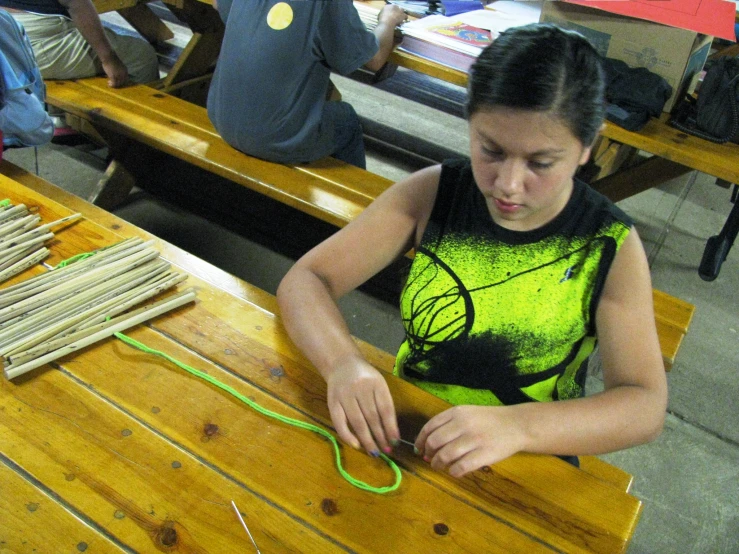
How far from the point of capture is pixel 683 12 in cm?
219

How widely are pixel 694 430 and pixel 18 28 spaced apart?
2.94m

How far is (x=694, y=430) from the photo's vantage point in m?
2.58

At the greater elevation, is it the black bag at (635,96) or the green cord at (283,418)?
the black bag at (635,96)

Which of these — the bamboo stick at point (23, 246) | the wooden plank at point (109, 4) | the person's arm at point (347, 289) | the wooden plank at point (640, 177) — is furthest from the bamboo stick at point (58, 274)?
the wooden plank at point (109, 4)

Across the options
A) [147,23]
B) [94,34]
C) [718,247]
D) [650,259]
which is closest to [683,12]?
[718,247]

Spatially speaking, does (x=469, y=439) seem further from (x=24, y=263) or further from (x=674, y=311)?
(x=674, y=311)

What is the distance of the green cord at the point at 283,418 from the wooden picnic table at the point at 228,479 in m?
0.01

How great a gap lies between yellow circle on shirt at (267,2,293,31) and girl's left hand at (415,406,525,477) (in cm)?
174

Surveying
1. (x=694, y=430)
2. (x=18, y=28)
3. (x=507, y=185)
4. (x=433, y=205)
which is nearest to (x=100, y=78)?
(x=18, y=28)

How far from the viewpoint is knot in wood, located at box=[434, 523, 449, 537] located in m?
1.01

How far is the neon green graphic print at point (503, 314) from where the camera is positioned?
1274mm

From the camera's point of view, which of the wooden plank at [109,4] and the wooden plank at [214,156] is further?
the wooden plank at [109,4]

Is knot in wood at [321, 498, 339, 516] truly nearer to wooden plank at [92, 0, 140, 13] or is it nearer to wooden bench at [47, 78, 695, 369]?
wooden bench at [47, 78, 695, 369]

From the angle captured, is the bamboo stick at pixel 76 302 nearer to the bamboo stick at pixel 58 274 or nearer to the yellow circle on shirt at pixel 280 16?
the bamboo stick at pixel 58 274
